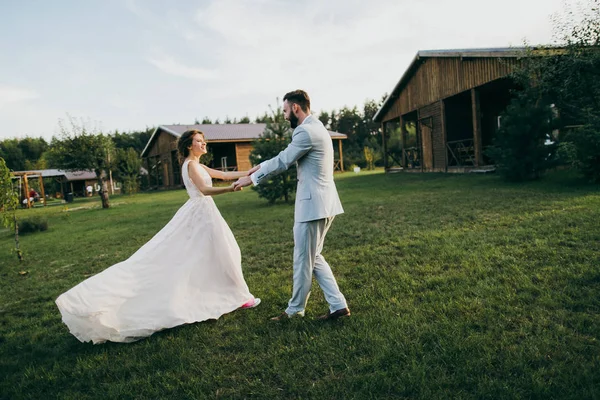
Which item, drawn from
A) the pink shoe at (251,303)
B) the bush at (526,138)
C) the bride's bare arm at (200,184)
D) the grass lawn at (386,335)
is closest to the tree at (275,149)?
the bush at (526,138)

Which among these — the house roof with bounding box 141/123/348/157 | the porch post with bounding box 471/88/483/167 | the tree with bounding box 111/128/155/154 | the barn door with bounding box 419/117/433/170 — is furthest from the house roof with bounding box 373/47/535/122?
the tree with bounding box 111/128/155/154

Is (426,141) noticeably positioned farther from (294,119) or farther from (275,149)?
(294,119)

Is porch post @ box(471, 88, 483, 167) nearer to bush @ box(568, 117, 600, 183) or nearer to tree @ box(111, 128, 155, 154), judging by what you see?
bush @ box(568, 117, 600, 183)

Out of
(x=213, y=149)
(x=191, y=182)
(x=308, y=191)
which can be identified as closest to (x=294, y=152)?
(x=308, y=191)

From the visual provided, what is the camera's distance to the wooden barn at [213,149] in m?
33.2

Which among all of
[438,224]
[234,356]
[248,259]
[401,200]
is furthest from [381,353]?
[401,200]

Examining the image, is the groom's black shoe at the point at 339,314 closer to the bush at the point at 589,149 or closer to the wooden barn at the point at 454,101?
the bush at the point at 589,149

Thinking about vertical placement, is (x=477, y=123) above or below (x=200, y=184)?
above

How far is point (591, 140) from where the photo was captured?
377 inches

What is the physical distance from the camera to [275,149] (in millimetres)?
13172

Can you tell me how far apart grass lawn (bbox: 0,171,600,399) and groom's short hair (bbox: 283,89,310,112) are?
2.04 metres

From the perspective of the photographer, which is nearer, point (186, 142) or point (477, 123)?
point (186, 142)

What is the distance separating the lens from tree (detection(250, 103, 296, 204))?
13.2 metres

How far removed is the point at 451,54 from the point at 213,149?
22.3m
